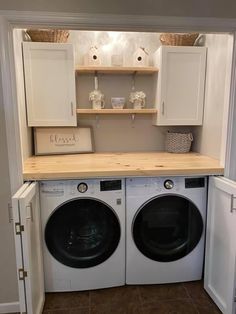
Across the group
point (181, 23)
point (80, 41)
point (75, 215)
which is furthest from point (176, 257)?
point (80, 41)

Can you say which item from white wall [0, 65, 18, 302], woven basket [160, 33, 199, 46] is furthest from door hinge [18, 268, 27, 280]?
woven basket [160, 33, 199, 46]

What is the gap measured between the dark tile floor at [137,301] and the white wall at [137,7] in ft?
6.64

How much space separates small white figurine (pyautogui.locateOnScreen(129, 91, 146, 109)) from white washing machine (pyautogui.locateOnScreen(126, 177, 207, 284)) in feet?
2.79

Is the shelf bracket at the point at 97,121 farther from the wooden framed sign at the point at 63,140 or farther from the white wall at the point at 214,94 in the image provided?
the white wall at the point at 214,94

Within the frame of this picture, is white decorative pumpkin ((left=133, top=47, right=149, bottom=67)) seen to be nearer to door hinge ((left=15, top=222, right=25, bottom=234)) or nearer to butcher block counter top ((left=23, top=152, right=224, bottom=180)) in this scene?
butcher block counter top ((left=23, top=152, right=224, bottom=180))

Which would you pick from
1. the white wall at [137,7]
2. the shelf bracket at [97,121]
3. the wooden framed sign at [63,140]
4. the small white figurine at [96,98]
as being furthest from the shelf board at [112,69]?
the white wall at [137,7]

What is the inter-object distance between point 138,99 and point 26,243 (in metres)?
1.59

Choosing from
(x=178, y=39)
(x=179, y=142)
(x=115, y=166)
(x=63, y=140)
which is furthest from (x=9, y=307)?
(x=178, y=39)

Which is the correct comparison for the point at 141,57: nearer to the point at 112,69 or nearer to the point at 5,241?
the point at 112,69

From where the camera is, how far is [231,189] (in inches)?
61.8

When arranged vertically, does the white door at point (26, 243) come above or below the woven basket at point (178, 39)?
below

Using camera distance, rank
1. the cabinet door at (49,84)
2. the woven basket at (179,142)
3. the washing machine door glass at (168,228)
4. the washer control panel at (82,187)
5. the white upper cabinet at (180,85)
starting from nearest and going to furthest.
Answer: the washer control panel at (82,187) < the washing machine door glass at (168,228) < the cabinet door at (49,84) < the white upper cabinet at (180,85) < the woven basket at (179,142)

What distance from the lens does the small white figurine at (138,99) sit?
7.64 feet

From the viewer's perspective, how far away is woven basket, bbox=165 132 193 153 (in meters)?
2.41
